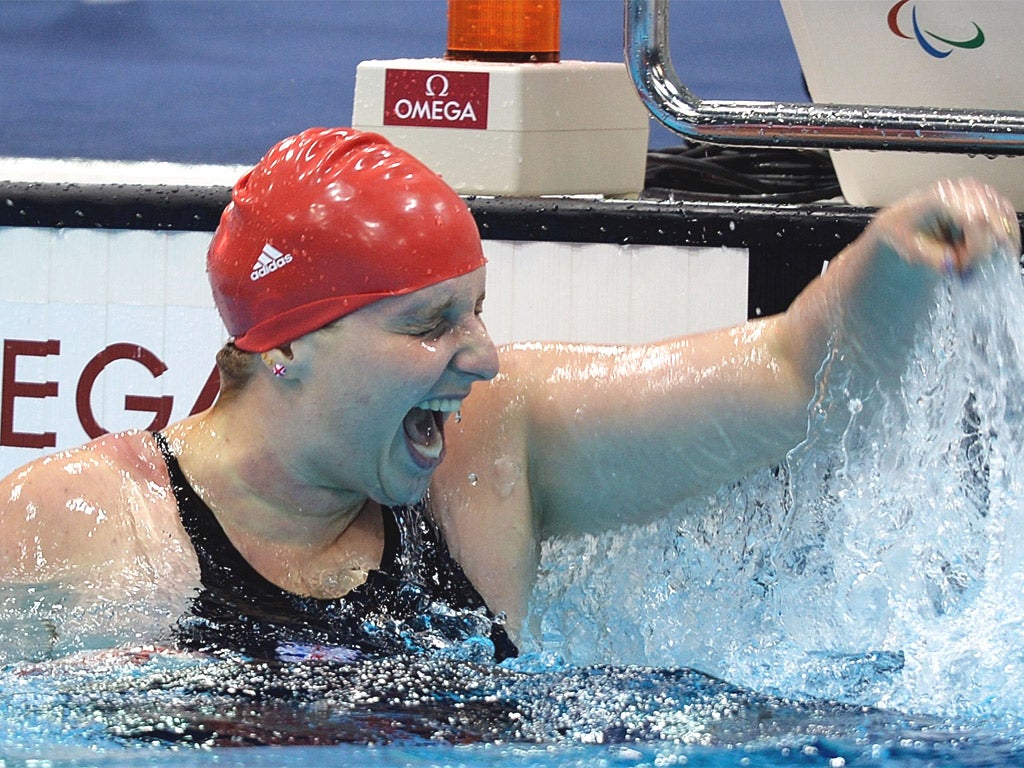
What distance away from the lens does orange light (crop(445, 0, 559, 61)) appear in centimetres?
237

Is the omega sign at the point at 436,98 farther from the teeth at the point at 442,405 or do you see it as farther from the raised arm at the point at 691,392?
the teeth at the point at 442,405

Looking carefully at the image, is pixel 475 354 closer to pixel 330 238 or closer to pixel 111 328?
pixel 330 238

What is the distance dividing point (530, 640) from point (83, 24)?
2515 millimetres

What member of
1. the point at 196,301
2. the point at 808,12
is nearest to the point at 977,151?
the point at 808,12

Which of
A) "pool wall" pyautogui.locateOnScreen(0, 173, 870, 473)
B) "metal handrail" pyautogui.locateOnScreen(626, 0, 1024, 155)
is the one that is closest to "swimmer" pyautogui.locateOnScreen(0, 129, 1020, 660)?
"metal handrail" pyautogui.locateOnScreen(626, 0, 1024, 155)

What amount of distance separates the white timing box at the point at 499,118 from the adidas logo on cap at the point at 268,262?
872mm

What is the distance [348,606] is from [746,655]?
42cm

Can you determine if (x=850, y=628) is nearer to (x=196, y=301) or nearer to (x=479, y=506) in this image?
(x=479, y=506)

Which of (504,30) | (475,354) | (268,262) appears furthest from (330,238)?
(504,30)

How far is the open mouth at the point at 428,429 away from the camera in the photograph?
150 cm

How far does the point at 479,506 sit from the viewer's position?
1.65 m

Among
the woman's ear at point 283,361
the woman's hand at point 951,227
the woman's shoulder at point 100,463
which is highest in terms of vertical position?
the woman's hand at point 951,227

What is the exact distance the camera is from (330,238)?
147cm

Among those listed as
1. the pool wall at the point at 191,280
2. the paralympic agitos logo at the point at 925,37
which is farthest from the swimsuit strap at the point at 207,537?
the paralympic agitos logo at the point at 925,37
